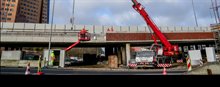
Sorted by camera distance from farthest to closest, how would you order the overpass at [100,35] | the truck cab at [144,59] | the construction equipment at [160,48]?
the overpass at [100,35], the construction equipment at [160,48], the truck cab at [144,59]

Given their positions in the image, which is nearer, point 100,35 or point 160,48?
point 160,48

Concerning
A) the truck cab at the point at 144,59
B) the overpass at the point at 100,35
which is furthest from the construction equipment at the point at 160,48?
the overpass at the point at 100,35

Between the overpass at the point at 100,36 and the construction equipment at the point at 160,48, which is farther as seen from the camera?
the overpass at the point at 100,36

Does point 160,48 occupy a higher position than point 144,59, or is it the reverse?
point 160,48

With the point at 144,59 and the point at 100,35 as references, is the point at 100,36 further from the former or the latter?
the point at 144,59

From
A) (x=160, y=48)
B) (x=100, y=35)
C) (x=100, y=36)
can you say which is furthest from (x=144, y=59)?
(x=100, y=35)

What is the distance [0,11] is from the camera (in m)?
2.16

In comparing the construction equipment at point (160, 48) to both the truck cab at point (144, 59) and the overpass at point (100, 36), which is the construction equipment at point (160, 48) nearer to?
the truck cab at point (144, 59)

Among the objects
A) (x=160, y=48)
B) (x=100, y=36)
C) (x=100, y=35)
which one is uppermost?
(x=100, y=35)
